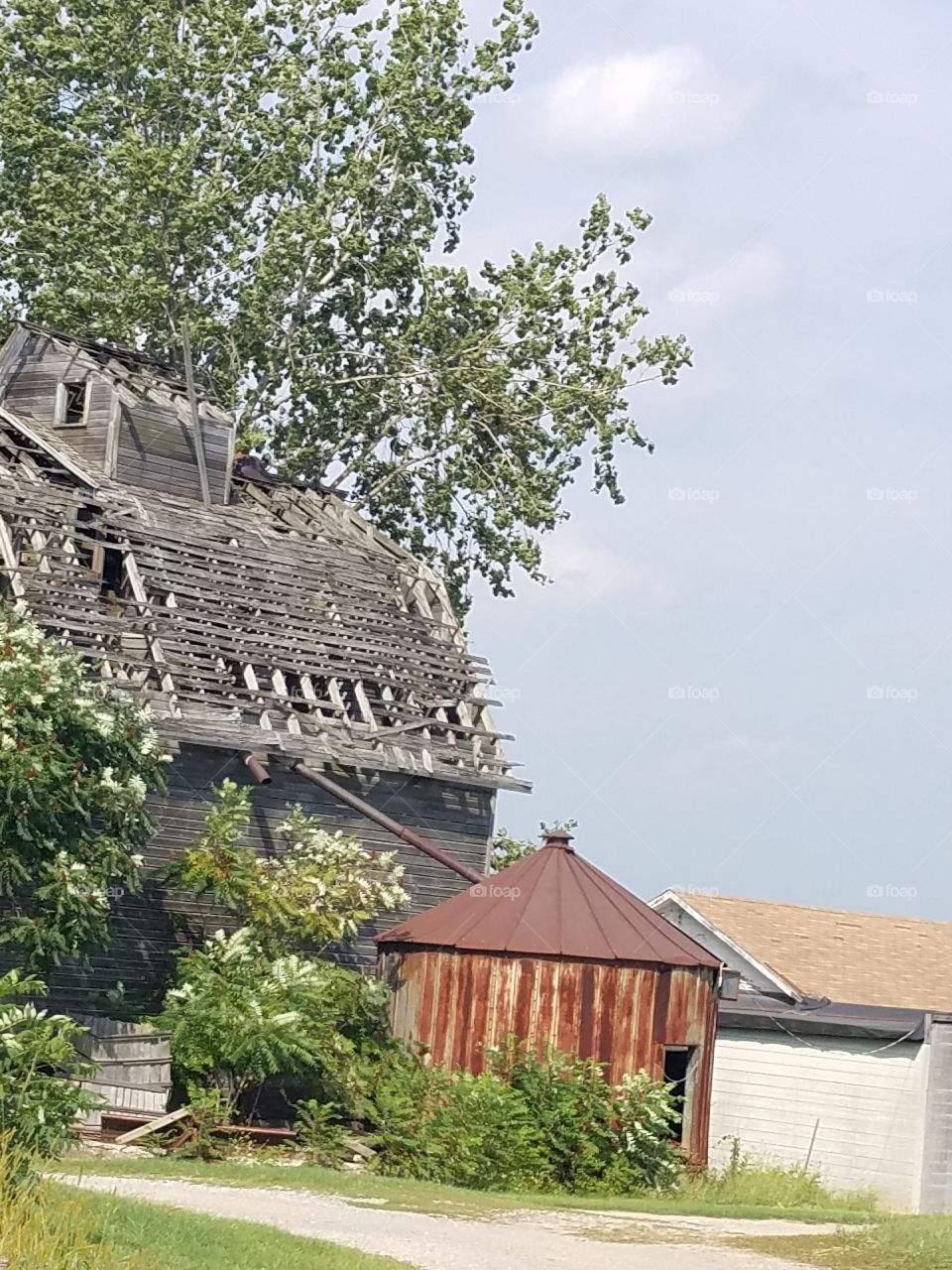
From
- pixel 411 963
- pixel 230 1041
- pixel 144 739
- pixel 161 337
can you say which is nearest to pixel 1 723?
pixel 144 739

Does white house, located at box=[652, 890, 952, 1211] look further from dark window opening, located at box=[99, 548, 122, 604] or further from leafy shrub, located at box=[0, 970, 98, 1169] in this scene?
leafy shrub, located at box=[0, 970, 98, 1169]

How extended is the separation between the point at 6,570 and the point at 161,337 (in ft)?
50.6

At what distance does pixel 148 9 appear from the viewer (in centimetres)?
4569

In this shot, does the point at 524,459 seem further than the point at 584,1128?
Yes

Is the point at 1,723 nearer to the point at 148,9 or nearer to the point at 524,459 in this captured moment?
the point at 524,459

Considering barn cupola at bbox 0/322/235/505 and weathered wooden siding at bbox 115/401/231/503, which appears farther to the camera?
weathered wooden siding at bbox 115/401/231/503

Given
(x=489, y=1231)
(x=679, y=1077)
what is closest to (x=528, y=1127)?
(x=679, y=1077)

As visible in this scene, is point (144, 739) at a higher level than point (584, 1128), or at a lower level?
higher

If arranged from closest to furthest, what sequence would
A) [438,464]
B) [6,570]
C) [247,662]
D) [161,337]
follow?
1. [6,570]
2. [247,662]
3. [161,337]
4. [438,464]

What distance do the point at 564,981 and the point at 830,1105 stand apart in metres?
7.22

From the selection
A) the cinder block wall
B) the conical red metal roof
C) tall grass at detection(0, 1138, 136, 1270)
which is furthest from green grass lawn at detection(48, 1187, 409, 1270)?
the cinder block wall

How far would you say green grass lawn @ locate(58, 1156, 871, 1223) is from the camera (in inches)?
839

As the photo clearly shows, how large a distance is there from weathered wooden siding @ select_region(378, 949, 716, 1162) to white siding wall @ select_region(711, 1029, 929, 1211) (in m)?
4.34

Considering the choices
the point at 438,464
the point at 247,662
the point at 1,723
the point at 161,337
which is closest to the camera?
the point at 1,723
